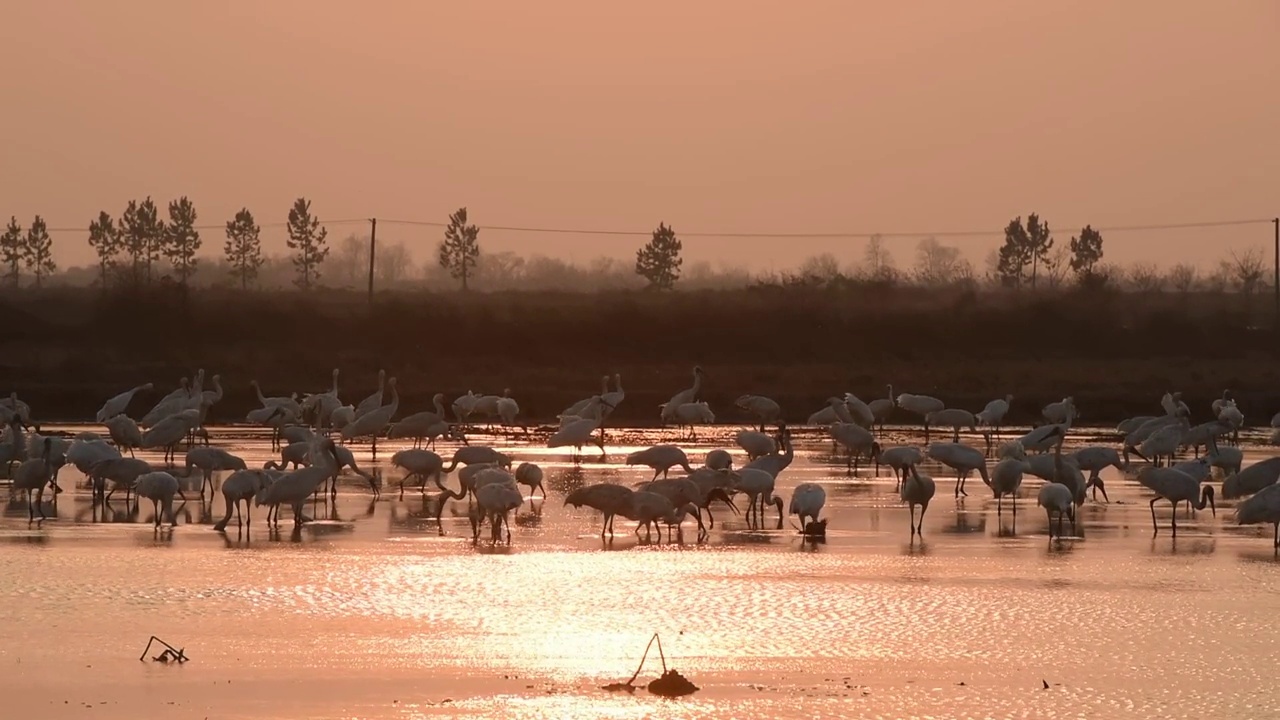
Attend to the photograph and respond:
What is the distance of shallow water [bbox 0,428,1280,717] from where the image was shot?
10836mm

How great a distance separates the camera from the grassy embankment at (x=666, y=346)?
4847 centimetres

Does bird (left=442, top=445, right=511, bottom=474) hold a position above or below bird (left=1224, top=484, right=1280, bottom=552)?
above

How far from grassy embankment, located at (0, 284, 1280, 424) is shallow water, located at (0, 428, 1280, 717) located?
82.3ft

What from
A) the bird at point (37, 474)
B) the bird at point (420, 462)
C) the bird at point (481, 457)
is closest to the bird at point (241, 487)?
the bird at point (37, 474)

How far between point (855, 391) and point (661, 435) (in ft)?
46.8

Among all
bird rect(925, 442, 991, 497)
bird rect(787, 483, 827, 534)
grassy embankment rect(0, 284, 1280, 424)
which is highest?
grassy embankment rect(0, 284, 1280, 424)

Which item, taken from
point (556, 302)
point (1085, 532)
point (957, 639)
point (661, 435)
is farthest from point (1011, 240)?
point (957, 639)

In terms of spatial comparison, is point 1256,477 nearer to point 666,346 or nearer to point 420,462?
point 420,462

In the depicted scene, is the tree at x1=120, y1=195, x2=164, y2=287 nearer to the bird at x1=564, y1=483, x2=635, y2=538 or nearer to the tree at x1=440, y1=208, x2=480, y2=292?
the tree at x1=440, y1=208, x2=480, y2=292

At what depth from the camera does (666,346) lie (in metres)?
58.9

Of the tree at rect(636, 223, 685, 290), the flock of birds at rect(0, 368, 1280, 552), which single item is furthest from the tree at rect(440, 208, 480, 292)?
the flock of birds at rect(0, 368, 1280, 552)

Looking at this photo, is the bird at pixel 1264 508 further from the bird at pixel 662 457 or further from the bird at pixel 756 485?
the bird at pixel 662 457

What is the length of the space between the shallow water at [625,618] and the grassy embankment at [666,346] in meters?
25.1

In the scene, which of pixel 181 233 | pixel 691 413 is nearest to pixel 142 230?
pixel 181 233
